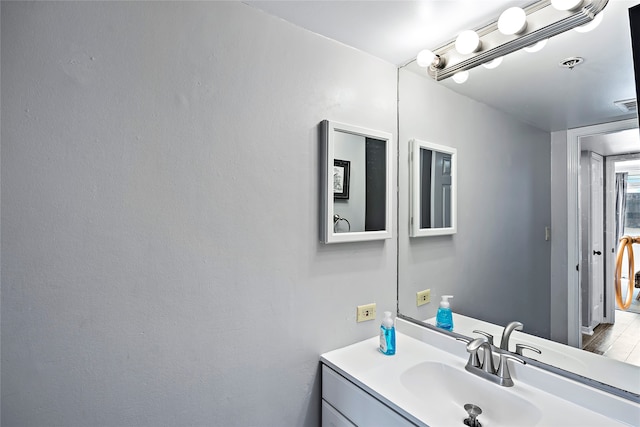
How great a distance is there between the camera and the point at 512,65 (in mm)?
1303

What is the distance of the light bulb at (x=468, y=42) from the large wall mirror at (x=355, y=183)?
1.55ft

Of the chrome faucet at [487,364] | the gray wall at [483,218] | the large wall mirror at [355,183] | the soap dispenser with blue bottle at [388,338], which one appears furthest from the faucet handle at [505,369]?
the large wall mirror at [355,183]

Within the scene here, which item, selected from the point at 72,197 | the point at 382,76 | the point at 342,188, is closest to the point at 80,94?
the point at 72,197

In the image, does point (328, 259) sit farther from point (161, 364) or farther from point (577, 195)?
point (577, 195)

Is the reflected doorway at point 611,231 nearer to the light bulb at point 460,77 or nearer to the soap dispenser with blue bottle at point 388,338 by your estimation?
the light bulb at point 460,77

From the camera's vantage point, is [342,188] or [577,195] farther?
[342,188]

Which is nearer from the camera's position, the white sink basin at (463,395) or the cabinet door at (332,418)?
the white sink basin at (463,395)

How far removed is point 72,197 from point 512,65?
1636 millimetres

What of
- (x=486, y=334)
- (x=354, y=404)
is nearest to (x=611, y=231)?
(x=486, y=334)

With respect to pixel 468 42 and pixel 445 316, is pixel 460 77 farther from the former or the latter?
pixel 445 316

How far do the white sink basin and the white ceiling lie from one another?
100cm

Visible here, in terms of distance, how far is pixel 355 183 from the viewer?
1.51 metres

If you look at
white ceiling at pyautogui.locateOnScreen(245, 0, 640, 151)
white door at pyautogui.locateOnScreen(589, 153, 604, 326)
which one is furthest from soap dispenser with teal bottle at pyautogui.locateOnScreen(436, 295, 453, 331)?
white ceiling at pyautogui.locateOnScreen(245, 0, 640, 151)

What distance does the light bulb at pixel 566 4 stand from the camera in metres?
1.09
